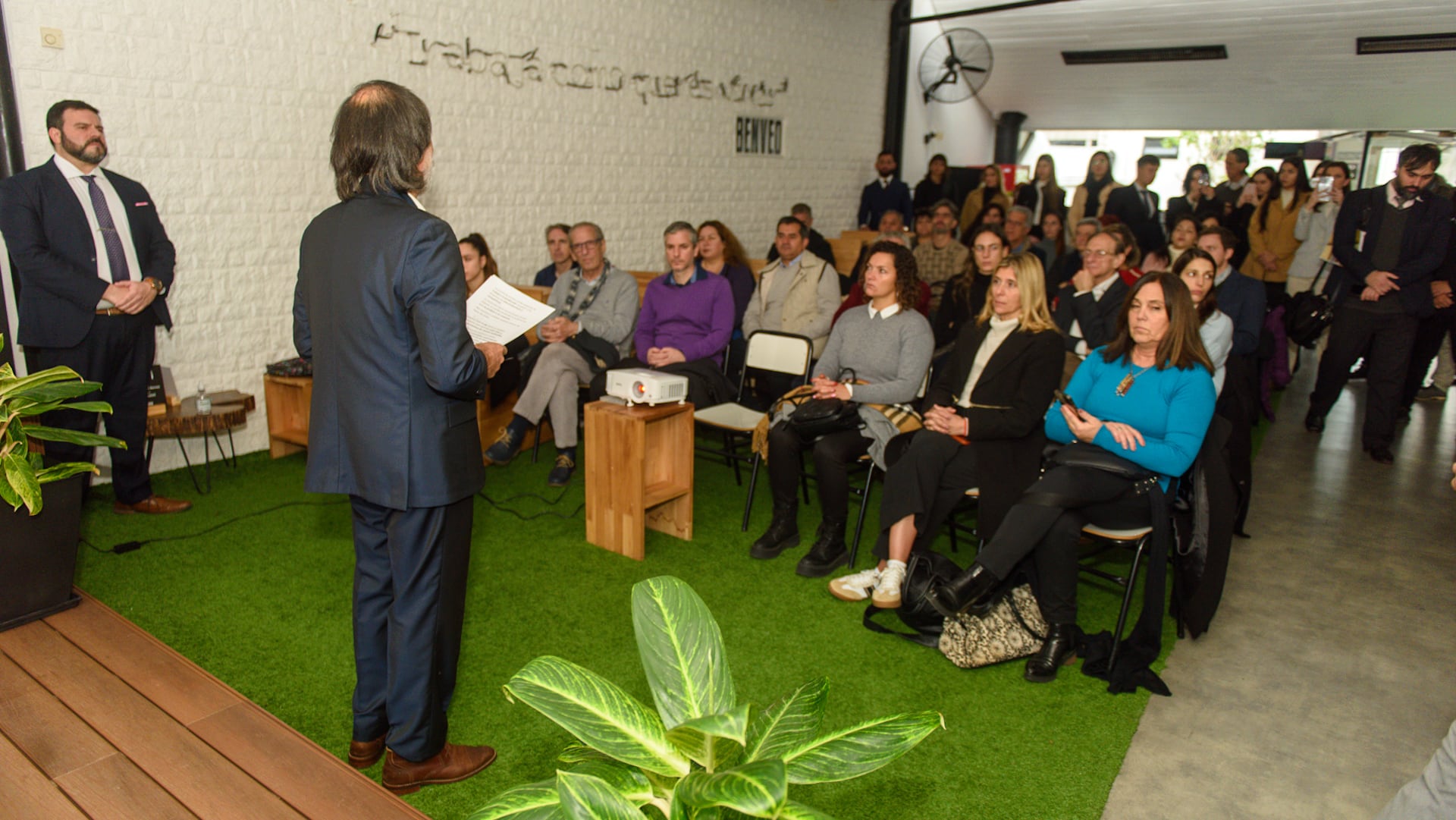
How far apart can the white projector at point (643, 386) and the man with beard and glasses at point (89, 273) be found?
6.65 ft

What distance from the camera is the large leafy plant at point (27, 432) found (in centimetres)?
244

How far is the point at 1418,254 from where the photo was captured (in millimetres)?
5145

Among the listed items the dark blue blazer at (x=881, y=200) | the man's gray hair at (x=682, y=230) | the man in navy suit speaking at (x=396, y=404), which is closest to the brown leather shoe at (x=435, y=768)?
the man in navy suit speaking at (x=396, y=404)

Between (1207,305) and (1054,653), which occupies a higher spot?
(1207,305)

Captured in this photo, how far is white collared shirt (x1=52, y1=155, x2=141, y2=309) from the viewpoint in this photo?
3801mm

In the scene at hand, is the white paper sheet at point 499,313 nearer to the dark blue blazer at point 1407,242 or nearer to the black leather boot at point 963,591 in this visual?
the black leather boot at point 963,591

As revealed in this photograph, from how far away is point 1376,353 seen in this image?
539 centimetres

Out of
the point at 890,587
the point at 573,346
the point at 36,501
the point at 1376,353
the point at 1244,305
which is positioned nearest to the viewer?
the point at 36,501

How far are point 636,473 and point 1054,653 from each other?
5.61ft

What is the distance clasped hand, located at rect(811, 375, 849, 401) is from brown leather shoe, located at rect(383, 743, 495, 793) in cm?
200

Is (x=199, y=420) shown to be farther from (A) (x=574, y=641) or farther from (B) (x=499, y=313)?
(B) (x=499, y=313)

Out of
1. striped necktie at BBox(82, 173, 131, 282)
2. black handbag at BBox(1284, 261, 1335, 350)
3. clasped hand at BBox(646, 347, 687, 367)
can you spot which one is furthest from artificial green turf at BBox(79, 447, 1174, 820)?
black handbag at BBox(1284, 261, 1335, 350)

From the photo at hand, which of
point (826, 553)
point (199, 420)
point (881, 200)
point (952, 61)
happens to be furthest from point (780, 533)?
point (952, 61)

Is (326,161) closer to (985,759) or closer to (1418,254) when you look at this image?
(985,759)
